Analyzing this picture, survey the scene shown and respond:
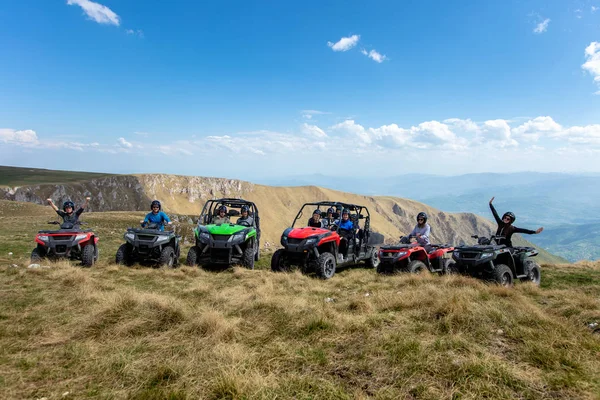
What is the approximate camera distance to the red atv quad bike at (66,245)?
1020 cm

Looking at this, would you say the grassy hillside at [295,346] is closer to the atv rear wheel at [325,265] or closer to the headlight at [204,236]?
the atv rear wheel at [325,265]

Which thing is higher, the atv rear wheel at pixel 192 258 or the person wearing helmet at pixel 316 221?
the person wearing helmet at pixel 316 221

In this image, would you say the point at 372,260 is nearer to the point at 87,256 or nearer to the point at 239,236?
the point at 239,236

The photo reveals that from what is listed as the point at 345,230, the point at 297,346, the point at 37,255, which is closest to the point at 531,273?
the point at 345,230

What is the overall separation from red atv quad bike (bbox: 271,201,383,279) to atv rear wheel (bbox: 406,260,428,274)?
6.35 ft

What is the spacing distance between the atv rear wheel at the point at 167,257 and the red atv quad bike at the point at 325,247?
127 inches

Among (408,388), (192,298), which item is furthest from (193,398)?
(192,298)

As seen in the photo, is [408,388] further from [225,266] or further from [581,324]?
[225,266]

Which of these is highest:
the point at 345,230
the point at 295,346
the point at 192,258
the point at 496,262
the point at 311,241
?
the point at 345,230

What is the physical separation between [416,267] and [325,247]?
110 inches

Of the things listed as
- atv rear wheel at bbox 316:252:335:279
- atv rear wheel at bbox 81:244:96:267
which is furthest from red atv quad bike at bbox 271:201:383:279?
atv rear wheel at bbox 81:244:96:267

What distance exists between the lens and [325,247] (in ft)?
36.2

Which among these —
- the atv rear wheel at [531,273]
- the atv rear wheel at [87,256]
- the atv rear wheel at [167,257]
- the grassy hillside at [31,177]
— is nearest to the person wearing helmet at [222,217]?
the atv rear wheel at [167,257]

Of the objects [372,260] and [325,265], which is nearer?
[325,265]
